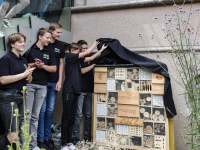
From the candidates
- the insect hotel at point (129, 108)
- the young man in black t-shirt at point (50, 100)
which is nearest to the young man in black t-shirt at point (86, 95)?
the insect hotel at point (129, 108)

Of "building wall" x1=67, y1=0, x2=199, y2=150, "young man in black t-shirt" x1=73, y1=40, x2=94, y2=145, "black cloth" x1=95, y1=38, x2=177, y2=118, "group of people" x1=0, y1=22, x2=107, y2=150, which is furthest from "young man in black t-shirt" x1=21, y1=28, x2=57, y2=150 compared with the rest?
"building wall" x1=67, y1=0, x2=199, y2=150

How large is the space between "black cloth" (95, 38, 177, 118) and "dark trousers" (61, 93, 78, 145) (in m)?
0.93

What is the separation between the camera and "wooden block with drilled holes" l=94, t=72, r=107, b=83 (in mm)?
4484

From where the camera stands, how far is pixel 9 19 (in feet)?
12.3

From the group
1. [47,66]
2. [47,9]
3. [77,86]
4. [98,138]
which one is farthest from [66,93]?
[47,9]

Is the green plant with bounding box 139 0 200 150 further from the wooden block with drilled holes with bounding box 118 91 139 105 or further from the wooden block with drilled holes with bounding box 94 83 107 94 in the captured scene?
the wooden block with drilled holes with bounding box 94 83 107 94

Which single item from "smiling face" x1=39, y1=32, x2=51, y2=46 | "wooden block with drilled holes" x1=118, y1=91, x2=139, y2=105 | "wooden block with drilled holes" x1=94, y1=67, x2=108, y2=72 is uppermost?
"smiling face" x1=39, y1=32, x2=51, y2=46

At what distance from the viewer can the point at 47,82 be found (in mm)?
4277

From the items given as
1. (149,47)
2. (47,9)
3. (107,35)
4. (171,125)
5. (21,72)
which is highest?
(47,9)

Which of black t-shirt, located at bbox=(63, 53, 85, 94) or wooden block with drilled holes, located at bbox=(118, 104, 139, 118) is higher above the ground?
black t-shirt, located at bbox=(63, 53, 85, 94)

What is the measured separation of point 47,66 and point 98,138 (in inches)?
63.9

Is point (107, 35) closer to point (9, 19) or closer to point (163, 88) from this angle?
point (163, 88)

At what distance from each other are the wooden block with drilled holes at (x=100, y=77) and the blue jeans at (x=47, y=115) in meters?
0.81

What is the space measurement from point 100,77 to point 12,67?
1.78 meters
